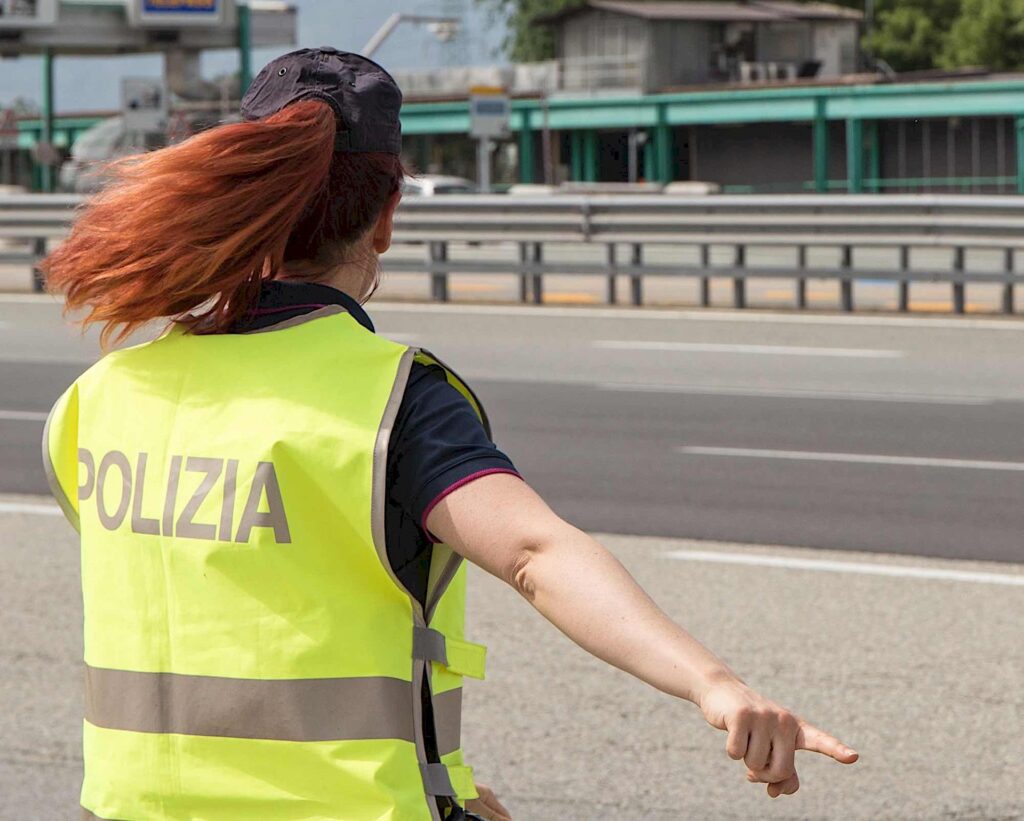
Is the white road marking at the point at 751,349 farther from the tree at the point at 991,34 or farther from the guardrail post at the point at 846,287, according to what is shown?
the tree at the point at 991,34

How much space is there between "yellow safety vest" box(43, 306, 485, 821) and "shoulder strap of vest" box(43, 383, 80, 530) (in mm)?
141

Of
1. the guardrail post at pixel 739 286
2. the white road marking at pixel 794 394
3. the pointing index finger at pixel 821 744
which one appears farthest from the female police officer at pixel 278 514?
the guardrail post at pixel 739 286

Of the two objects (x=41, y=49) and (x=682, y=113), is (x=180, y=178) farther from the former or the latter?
(x=682, y=113)

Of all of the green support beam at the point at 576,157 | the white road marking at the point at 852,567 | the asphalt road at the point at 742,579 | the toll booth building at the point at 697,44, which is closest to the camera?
the asphalt road at the point at 742,579

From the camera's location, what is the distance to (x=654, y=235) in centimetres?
1814

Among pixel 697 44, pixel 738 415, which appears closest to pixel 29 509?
pixel 738 415

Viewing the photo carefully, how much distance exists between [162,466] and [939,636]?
4514mm

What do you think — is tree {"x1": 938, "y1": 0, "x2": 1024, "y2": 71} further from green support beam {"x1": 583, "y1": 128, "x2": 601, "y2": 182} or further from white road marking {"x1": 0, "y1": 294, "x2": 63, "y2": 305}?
white road marking {"x1": 0, "y1": 294, "x2": 63, "y2": 305}

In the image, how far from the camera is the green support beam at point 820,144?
2055 inches

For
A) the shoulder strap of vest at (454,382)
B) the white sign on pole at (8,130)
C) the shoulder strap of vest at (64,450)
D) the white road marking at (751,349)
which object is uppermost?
the white sign on pole at (8,130)

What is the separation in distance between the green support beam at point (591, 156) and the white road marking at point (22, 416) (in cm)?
4942

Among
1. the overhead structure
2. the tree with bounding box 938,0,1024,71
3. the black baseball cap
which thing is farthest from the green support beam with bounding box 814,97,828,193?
the black baseball cap

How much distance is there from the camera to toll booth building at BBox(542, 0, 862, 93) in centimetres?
6217

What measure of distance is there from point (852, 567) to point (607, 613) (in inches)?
221
